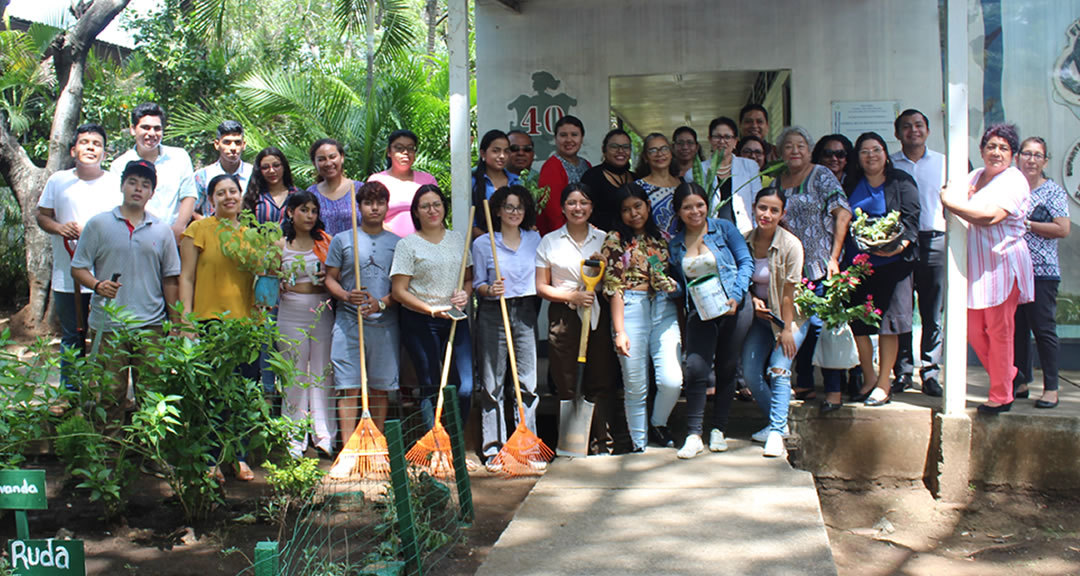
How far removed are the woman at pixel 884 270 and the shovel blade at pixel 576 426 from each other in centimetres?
152

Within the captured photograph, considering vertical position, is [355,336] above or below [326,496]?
above

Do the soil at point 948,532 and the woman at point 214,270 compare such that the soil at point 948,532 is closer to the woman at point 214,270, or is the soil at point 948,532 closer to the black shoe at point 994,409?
the black shoe at point 994,409

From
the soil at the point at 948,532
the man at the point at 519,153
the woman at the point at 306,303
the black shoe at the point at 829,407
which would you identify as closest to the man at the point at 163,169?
the woman at the point at 306,303

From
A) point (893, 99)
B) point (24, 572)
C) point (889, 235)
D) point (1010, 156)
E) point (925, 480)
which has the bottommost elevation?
point (925, 480)

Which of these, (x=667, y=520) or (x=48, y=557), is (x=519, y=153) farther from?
(x=48, y=557)

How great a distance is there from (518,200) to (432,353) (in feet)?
3.65

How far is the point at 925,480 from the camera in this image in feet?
18.9

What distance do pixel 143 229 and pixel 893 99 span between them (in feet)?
19.3

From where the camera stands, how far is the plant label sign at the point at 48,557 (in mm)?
3248

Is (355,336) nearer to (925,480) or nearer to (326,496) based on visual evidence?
(326,496)

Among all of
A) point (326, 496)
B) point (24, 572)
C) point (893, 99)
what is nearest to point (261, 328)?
point (326, 496)

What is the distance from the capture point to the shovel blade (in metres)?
5.66

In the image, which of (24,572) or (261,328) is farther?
(261,328)

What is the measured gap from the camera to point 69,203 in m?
5.87
